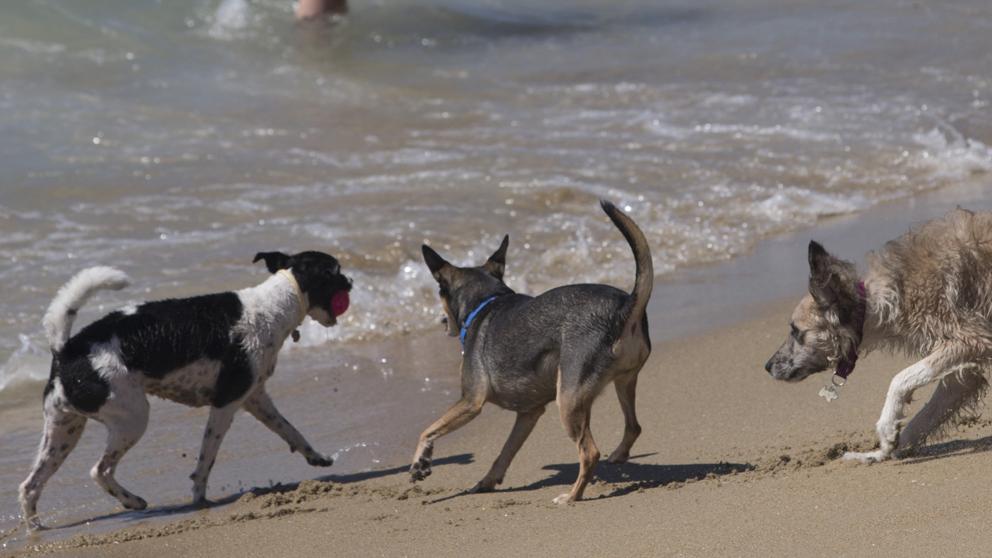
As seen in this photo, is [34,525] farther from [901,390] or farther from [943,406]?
[943,406]

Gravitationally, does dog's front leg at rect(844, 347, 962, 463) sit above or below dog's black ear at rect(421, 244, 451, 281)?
below

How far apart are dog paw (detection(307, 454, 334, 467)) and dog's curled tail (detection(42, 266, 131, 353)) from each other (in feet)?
4.55

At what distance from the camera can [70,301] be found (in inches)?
262

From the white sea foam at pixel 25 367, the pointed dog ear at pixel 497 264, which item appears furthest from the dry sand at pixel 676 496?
the white sea foam at pixel 25 367

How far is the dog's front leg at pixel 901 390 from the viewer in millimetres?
6035

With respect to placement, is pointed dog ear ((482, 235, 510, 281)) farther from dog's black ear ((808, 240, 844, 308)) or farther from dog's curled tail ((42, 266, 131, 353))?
dog's curled tail ((42, 266, 131, 353))

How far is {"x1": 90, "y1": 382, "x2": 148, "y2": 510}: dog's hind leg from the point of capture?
668 centimetres

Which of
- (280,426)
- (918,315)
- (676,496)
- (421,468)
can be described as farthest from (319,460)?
(918,315)

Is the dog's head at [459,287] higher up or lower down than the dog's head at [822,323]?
higher up

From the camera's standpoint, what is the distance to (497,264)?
24.7ft

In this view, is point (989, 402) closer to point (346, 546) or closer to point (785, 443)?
point (785, 443)

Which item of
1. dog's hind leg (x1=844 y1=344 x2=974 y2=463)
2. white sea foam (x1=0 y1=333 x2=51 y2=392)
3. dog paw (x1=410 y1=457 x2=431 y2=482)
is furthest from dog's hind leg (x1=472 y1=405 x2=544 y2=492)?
white sea foam (x1=0 y1=333 x2=51 y2=392)

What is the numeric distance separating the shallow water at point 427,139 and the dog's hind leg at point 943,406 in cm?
325

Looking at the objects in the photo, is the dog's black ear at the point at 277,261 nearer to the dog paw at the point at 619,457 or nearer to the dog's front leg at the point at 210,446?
the dog's front leg at the point at 210,446
